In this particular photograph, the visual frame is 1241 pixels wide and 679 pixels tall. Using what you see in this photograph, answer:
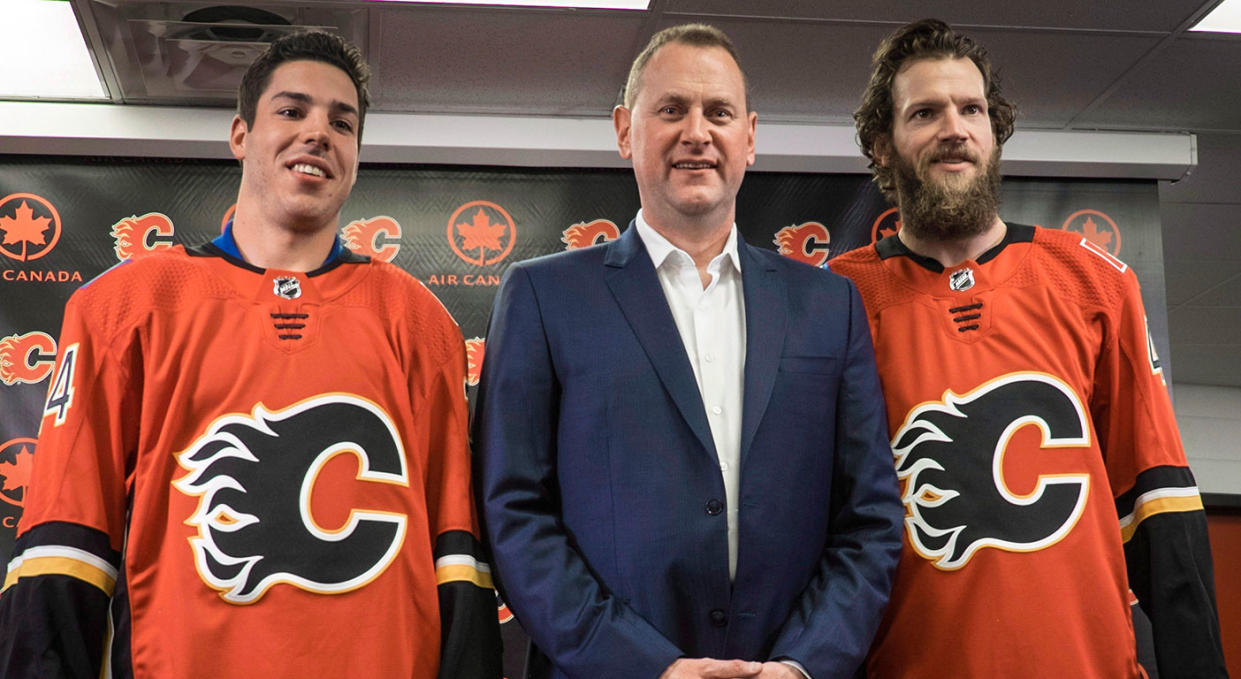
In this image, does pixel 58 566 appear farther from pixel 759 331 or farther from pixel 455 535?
pixel 759 331

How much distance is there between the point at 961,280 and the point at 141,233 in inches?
110

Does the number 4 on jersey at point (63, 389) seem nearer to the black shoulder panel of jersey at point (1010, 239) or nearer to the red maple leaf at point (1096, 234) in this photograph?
the black shoulder panel of jersey at point (1010, 239)

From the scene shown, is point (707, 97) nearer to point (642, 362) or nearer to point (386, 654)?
point (642, 362)

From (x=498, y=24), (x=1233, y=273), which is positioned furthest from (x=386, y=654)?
(x=1233, y=273)

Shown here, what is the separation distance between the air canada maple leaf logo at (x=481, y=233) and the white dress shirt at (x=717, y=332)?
202 centimetres

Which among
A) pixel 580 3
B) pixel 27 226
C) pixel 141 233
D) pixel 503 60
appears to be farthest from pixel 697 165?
pixel 27 226

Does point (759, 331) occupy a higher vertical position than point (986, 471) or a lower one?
higher

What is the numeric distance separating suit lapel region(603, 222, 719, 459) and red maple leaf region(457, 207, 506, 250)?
6.67 feet

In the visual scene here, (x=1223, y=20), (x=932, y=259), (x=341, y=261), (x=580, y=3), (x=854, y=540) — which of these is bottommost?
(x=854, y=540)

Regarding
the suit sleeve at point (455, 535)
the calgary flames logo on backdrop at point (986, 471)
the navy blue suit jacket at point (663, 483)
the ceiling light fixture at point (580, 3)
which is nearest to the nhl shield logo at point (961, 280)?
the calgary flames logo on backdrop at point (986, 471)

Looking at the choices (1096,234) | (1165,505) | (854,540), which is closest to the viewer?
(854,540)

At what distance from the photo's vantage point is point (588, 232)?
13.4 ft

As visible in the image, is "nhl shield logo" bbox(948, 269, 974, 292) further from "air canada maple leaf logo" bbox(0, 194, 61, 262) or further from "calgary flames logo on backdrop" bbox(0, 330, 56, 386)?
"air canada maple leaf logo" bbox(0, 194, 61, 262)

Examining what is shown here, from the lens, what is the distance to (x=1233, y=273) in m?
6.11
